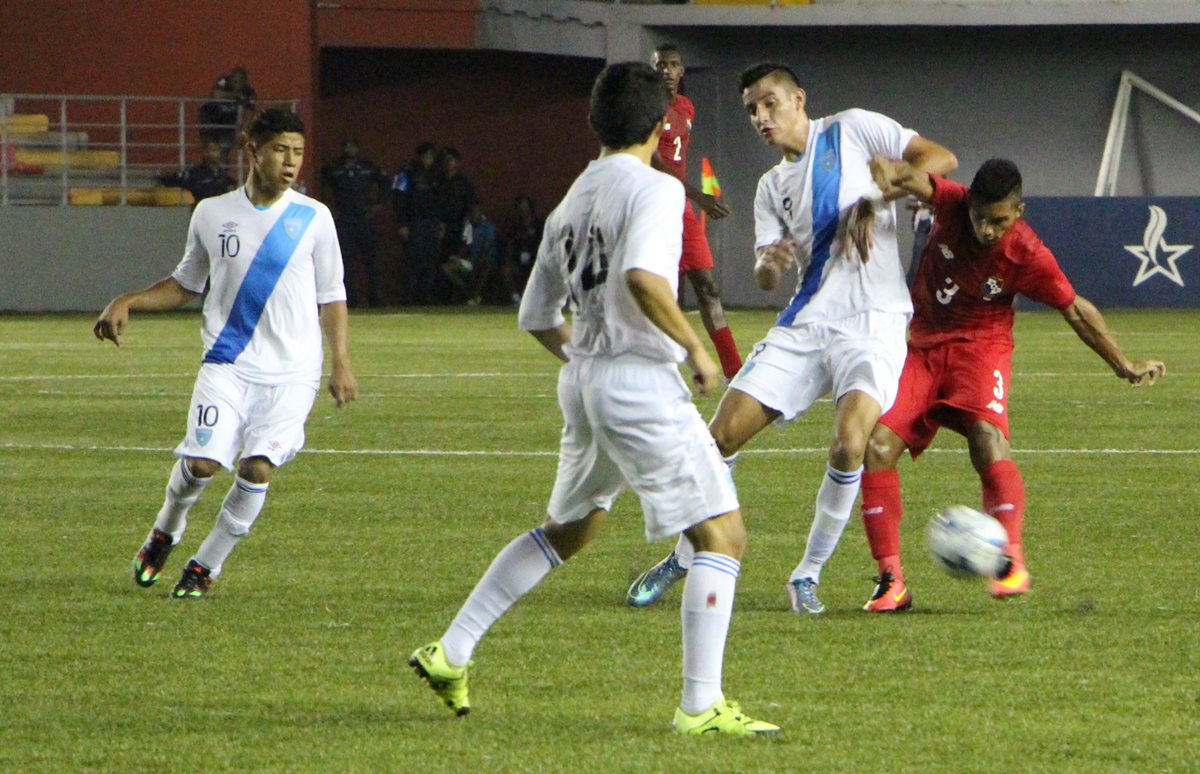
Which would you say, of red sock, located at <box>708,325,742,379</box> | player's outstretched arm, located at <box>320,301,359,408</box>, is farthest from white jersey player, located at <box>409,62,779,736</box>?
red sock, located at <box>708,325,742,379</box>

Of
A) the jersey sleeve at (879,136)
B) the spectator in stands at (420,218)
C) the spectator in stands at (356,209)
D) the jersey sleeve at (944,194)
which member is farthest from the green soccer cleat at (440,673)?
the spectator in stands at (420,218)

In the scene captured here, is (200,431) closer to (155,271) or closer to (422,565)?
(422,565)

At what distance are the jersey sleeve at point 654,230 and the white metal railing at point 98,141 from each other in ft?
76.7

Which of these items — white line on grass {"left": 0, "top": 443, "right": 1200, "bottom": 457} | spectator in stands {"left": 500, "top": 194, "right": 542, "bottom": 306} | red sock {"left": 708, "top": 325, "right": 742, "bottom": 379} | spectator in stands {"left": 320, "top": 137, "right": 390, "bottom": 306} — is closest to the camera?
white line on grass {"left": 0, "top": 443, "right": 1200, "bottom": 457}

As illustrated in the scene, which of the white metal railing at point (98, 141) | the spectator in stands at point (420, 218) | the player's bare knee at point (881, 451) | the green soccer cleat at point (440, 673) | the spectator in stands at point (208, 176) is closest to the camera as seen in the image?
the green soccer cleat at point (440, 673)

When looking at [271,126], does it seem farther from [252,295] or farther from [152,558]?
[152,558]

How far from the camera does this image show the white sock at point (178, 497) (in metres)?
7.85

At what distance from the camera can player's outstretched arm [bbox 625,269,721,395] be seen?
529cm

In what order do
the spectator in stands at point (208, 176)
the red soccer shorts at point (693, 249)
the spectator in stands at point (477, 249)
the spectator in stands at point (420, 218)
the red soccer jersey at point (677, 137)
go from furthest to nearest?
the spectator in stands at point (477, 249) < the spectator in stands at point (420, 218) < the spectator in stands at point (208, 176) < the red soccer jersey at point (677, 137) < the red soccer shorts at point (693, 249)

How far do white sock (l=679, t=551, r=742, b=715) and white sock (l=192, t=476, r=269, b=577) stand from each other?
2.74m

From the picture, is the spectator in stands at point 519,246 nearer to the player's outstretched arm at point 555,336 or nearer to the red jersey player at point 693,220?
the red jersey player at point 693,220

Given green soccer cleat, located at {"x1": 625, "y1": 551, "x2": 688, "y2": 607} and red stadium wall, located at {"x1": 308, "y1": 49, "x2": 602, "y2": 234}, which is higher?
green soccer cleat, located at {"x1": 625, "y1": 551, "x2": 688, "y2": 607}

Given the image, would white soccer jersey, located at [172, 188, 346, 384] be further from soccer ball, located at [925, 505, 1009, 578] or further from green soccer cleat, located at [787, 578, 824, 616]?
soccer ball, located at [925, 505, 1009, 578]

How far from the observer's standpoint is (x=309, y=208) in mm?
8148
